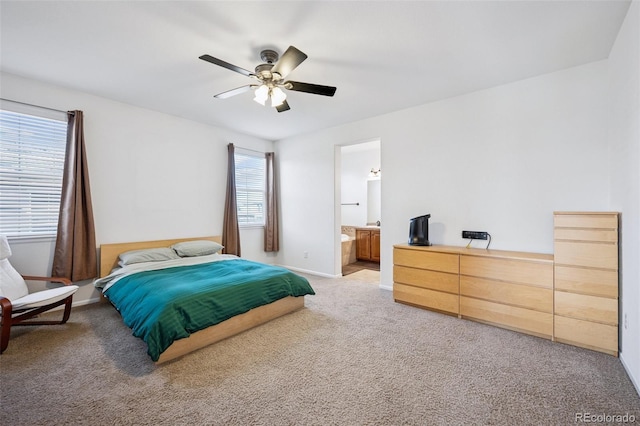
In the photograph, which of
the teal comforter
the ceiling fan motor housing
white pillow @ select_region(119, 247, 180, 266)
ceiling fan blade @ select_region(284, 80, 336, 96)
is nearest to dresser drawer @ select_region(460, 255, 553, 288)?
the teal comforter

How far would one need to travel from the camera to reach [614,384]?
6.15 feet

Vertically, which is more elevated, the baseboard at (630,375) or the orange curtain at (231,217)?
the orange curtain at (231,217)

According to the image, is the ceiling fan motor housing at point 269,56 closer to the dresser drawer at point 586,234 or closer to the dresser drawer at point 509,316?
the dresser drawer at point 586,234

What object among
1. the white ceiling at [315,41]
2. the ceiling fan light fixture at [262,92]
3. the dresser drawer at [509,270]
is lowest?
the dresser drawer at [509,270]

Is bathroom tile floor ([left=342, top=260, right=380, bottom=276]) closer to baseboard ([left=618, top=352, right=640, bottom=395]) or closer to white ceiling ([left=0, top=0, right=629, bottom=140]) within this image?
white ceiling ([left=0, top=0, right=629, bottom=140])

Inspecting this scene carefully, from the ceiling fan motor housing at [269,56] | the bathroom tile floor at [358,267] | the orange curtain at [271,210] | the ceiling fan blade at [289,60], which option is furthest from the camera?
the orange curtain at [271,210]

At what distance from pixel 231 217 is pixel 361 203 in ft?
Result: 10.7

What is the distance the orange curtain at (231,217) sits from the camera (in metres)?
4.83

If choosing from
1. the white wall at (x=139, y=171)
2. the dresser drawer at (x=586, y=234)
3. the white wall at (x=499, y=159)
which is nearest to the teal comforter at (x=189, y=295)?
→ the white wall at (x=139, y=171)

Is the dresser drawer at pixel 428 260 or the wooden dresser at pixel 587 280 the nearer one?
the wooden dresser at pixel 587 280

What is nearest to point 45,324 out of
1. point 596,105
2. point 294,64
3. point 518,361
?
point 294,64

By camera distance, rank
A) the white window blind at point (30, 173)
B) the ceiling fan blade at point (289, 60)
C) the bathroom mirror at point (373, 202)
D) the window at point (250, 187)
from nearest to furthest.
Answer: the ceiling fan blade at point (289, 60) → the white window blind at point (30, 173) → the window at point (250, 187) → the bathroom mirror at point (373, 202)

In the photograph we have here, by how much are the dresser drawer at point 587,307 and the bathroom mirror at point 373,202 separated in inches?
167

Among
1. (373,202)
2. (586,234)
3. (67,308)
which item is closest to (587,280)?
(586,234)
